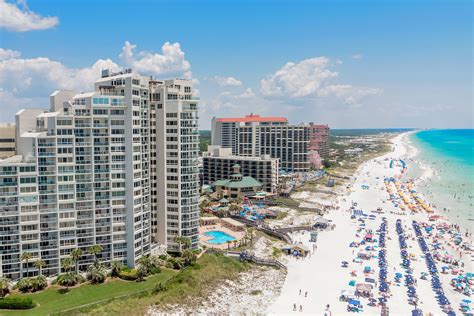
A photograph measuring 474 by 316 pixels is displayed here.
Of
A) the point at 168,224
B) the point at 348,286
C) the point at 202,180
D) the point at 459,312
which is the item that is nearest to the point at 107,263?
the point at 168,224

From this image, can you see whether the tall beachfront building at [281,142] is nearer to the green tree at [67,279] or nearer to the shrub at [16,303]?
the green tree at [67,279]

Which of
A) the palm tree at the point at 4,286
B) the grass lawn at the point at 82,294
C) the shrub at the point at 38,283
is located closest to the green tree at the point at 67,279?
the grass lawn at the point at 82,294

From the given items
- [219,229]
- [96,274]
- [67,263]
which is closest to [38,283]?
[67,263]

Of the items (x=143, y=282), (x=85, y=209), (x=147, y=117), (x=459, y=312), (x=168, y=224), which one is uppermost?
(x=147, y=117)

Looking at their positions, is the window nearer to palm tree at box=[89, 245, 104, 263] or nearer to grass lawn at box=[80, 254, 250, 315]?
palm tree at box=[89, 245, 104, 263]

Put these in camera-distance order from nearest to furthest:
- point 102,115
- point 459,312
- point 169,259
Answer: point 459,312 → point 102,115 → point 169,259

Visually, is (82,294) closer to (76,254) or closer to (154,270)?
(76,254)

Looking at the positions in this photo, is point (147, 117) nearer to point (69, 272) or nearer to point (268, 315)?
point (69, 272)
